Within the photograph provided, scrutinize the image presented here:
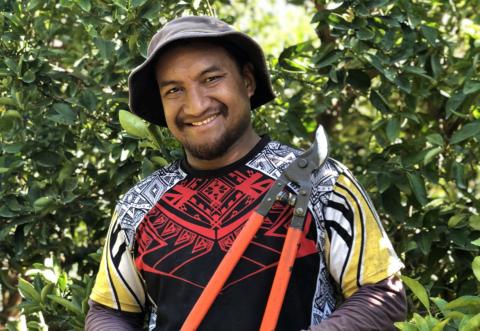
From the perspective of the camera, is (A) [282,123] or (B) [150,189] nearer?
(B) [150,189]

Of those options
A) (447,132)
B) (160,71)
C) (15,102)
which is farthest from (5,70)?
(447,132)

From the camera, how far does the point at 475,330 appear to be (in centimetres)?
199

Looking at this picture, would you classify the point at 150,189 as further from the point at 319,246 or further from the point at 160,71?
the point at 319,246

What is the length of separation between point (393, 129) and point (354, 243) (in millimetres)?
1126

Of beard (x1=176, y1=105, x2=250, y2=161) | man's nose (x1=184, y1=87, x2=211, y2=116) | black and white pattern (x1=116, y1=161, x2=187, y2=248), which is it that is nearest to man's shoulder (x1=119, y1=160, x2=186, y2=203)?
black and white pattern (x1=116, y1=161, x2=187, y2=248)

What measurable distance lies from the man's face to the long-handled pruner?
0.22m

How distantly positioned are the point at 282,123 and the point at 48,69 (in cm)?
89

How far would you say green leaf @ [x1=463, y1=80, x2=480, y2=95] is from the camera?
282 centimetres

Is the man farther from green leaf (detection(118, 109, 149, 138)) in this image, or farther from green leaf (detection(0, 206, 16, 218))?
green leaf (detection(0, 206, 16, 218))

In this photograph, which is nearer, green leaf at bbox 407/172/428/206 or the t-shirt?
the t-shirt

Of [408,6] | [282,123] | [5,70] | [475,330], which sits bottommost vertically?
[475,330]

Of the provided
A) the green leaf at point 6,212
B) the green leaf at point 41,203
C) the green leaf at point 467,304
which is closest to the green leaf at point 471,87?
the green leaf at point 467,304

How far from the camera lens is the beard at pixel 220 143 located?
2270mm

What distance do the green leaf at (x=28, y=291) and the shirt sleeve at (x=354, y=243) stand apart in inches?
45.7
